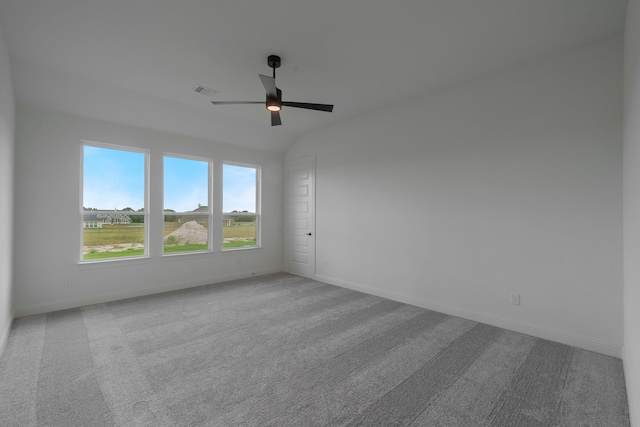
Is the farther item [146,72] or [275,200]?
[275,200]

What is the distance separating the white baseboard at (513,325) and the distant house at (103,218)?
398 cm

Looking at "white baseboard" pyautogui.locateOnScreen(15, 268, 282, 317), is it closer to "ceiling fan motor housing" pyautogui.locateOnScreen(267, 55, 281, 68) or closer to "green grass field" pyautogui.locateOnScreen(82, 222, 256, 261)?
"green grass field" pyautogui.locateOnScreen(82, 222, 256, 261)

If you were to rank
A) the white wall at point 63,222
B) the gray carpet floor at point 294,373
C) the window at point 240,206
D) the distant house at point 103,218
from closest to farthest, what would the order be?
1. the gray carpet floor at point 294,373
2. the white wall at point 63,222
3. the distant house at point 103,218
4. the window at point 240,206

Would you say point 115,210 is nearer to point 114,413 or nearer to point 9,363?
point 9,363

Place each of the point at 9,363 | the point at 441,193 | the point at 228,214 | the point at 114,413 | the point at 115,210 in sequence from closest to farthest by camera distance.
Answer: the point at 114,413 < the point at 9,363 < the point at 441,193 < the point at 115,210 < the point at 228,214

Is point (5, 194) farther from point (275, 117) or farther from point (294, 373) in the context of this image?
point (294, 373)

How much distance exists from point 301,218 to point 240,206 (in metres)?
1.28

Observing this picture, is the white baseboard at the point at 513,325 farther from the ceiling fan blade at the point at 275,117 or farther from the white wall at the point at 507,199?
the ceiling fan blade at the point at 275,117

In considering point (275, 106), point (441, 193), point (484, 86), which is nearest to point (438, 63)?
point (484, 86)

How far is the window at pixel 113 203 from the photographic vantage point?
4.25 m

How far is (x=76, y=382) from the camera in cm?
223

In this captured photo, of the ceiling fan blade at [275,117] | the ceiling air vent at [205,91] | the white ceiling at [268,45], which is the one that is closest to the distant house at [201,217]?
the white ceiling at [268,45]

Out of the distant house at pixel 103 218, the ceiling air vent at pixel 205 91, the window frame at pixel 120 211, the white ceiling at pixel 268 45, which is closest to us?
the white ceiling at pixel 268 45

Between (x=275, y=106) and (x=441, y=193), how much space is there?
2445 mm
